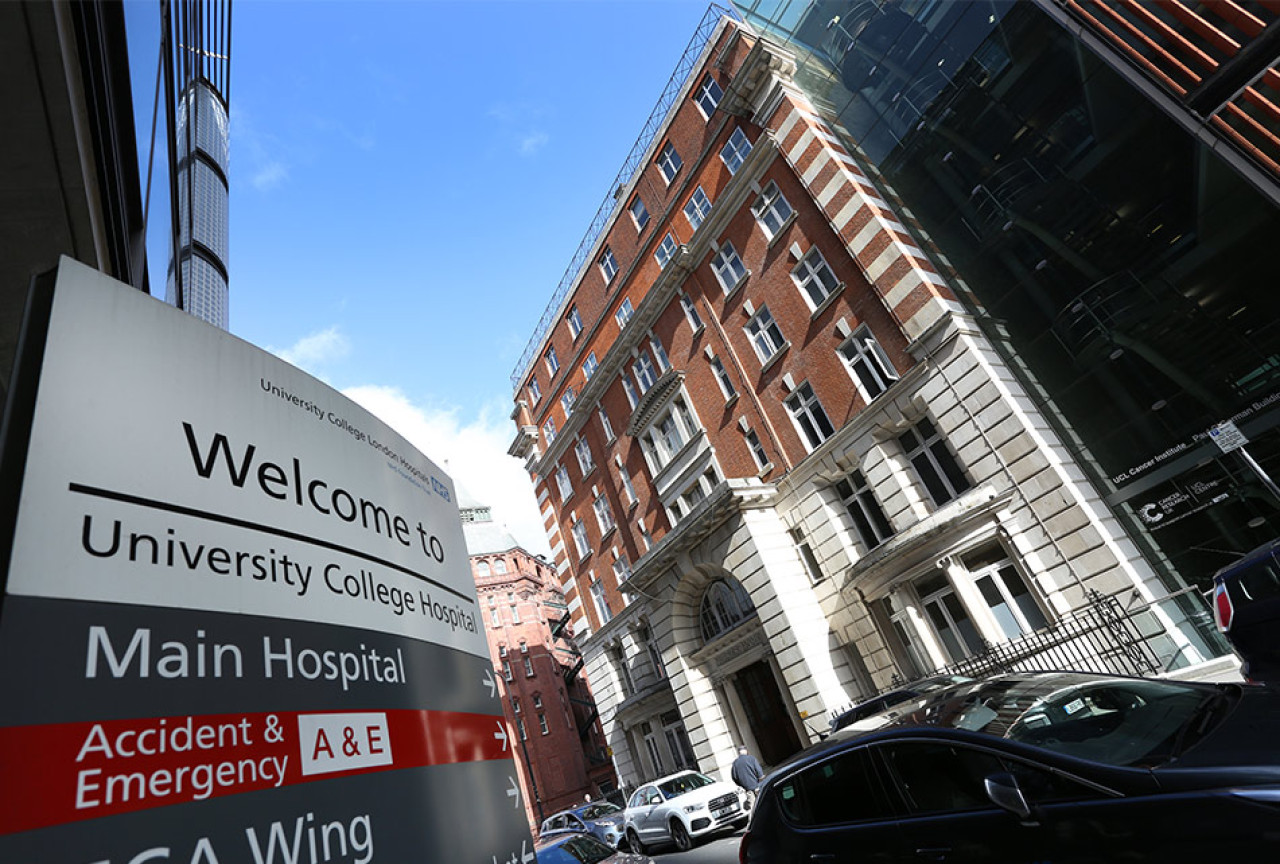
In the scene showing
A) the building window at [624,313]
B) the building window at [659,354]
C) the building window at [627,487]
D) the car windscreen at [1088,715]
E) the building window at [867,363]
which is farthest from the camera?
the building window at [624,313]

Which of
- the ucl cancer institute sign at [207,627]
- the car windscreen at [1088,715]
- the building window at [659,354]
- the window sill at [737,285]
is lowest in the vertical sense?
the car windscreen at [1088,715]

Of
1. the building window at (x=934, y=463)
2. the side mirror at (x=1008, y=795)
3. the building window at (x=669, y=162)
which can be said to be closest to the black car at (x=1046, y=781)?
the side mirror at (x=1008, y=795)

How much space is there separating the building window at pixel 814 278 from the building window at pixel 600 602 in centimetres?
1707

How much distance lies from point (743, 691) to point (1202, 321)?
16533 mm

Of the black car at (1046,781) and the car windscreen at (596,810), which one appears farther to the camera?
the car windscreen at (596,810)

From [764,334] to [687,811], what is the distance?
14364 millimetres

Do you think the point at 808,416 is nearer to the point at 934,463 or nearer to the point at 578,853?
the point at 934,463

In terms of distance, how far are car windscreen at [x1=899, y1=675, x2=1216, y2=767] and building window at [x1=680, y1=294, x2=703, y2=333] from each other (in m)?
19.7

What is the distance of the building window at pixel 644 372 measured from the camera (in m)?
26.2

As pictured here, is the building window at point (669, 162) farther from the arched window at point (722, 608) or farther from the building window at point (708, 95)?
the arched window at point (722, 608)

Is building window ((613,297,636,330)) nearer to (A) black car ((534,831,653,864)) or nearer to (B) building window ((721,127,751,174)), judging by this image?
(B) building window ((721,127,751,174))

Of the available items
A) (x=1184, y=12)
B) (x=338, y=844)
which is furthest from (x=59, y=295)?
(x=1184, y=12)

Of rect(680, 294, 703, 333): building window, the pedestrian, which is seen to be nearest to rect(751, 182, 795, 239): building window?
rect(680, 294, 703, 333): building window

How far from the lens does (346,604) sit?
245cm
